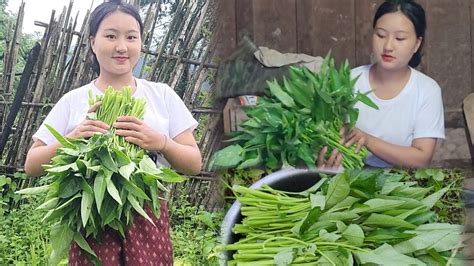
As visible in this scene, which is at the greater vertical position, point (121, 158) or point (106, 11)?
point (106, 11)

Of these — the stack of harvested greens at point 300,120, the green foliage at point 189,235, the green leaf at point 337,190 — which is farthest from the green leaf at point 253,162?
the green foliage at point 189,235

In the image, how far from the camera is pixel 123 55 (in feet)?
4.11

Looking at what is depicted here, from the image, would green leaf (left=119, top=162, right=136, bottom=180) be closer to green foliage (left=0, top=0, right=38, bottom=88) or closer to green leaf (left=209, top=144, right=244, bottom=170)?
green leaf (left=209, top=144, right=244, bottom=170)

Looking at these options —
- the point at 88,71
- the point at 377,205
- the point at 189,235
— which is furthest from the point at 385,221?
the point at 88,71

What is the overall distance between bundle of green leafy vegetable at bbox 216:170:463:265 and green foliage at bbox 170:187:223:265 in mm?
392

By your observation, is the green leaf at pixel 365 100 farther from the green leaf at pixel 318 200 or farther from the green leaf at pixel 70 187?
the green leaf at pixel 70 187

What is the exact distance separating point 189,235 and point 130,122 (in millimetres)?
445

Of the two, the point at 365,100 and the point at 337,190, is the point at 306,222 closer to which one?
the point at 337,190

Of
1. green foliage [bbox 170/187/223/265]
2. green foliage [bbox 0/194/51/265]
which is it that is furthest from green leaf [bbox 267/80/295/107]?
green foliage [bbox 0/194/51/265]

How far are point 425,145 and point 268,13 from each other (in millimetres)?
265

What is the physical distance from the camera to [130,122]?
1.22m

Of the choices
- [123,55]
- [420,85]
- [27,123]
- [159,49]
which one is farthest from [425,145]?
[27,123]

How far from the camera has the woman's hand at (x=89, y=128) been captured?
3.95 feet

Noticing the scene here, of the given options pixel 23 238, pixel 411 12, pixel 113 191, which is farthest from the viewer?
pixel 23 238
